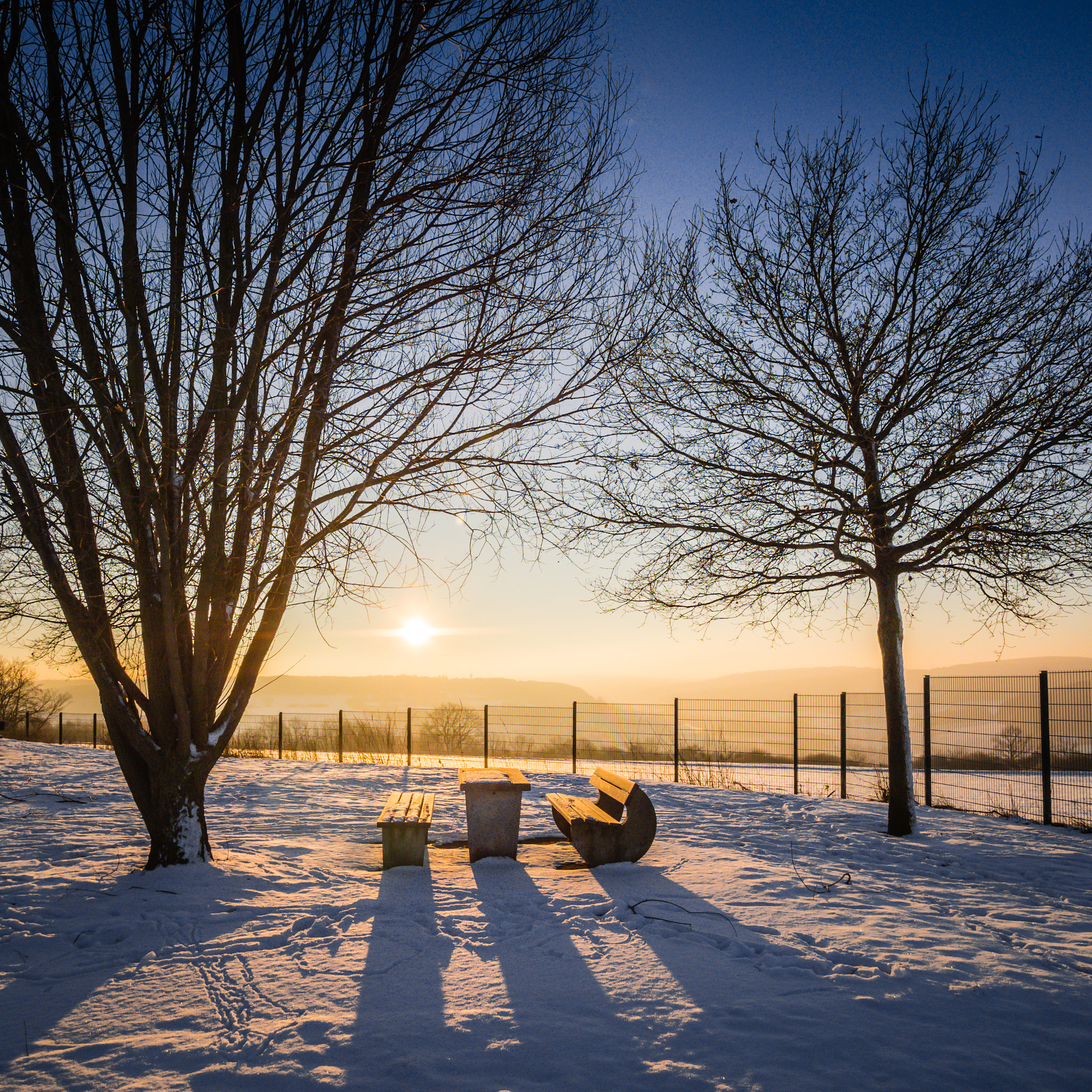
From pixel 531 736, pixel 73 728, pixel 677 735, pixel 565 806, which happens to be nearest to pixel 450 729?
pixel 531 736

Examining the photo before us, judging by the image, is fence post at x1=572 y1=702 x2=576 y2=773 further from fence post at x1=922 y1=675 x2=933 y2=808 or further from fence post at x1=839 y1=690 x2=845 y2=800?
fence post at x1=922 y1=675 x2=933 y2=808

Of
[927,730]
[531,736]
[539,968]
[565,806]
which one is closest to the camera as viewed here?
[539,968]

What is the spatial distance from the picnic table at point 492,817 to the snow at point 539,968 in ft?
0.64

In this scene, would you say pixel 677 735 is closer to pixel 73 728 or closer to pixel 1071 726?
pixel 1071 726

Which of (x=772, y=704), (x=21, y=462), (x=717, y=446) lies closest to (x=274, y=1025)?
(x=21, y=462)

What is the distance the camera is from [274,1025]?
9.60 feet

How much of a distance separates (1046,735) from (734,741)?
23.4 ft

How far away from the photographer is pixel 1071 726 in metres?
9.09

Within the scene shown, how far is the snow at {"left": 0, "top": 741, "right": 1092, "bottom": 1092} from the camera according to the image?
2635 millimetres

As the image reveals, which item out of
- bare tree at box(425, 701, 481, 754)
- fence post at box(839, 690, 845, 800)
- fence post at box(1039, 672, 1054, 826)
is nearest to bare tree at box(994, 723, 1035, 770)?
fence post at box(1039, 672, 1054, 826)

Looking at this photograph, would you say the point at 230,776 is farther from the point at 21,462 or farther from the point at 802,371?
the point at 802,371

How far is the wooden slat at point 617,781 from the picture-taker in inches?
234

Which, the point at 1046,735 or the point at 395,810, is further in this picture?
the point at 1046,735

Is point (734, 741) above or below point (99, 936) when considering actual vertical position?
below
